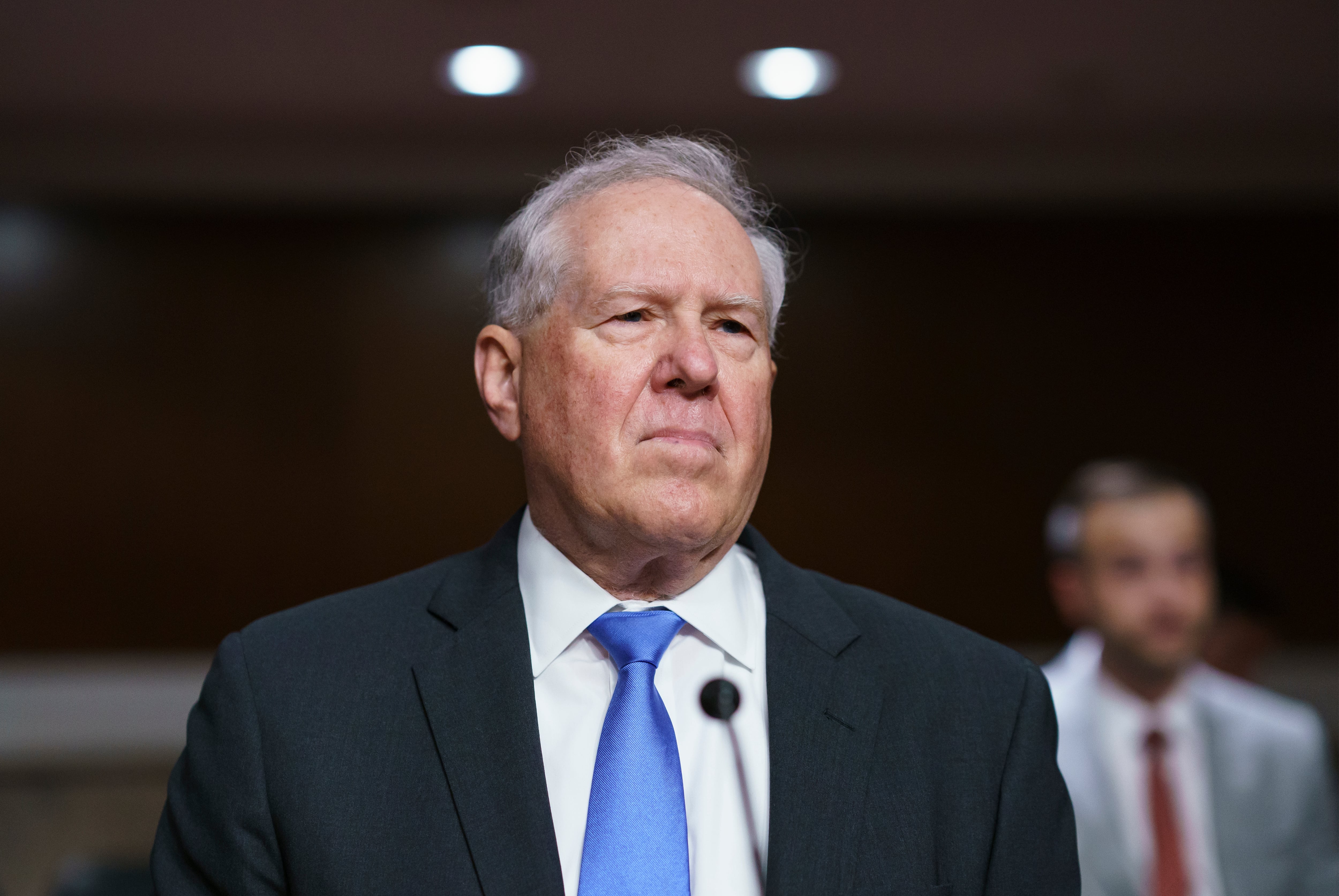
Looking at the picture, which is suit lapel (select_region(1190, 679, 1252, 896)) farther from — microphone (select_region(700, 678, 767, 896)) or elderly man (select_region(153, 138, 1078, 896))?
microphone (select_region(700, 678, 767, 896))

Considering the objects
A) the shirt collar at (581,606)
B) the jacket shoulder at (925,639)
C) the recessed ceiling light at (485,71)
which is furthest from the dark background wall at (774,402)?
the shirt collar at (581,606)

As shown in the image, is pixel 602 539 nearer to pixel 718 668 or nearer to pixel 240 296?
pixel 718 668

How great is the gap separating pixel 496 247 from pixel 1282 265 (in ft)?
14.3

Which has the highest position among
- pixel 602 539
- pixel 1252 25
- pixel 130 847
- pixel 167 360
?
pixel 1252 25

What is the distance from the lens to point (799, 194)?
475cm

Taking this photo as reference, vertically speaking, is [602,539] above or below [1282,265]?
below

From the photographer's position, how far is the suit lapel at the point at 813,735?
1176 mm

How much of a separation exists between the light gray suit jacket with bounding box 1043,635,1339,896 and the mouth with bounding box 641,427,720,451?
1.60 meters

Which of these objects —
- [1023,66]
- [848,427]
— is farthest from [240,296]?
[1023,66]

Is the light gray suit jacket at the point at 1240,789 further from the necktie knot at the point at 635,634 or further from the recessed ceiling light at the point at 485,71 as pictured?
the recessed ceiling light at the point at 485,71

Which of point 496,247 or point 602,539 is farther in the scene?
point 496,247

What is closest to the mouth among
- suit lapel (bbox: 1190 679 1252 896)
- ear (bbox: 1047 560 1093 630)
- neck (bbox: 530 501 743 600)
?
neck (bbox: 530 501 743 600)

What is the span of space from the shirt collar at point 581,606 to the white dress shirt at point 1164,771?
1.57 meters

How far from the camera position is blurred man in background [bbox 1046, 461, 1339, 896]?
8.03 feet
